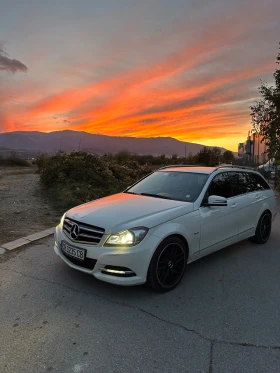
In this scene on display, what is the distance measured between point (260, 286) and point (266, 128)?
11.1 m

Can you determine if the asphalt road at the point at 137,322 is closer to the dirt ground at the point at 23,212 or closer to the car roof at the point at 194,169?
the car roof at the point at 194,169

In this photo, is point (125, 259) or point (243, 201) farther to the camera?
point (243, 201)

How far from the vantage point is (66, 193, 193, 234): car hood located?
3.65 meters

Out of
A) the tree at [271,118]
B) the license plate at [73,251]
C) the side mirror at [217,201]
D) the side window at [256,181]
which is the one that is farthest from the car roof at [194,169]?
the tree at [271,118]

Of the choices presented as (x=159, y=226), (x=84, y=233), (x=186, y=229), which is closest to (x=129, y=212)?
(x=159, y=226)

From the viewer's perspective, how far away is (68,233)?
4020 mm

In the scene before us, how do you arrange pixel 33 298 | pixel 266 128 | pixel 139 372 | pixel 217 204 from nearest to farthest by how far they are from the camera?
pixel 139 372
pixel 33 298
pixel 217 204
pixel 266 128

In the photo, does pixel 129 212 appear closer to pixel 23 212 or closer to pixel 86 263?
pixel 86 263

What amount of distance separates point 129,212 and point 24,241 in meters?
2.71

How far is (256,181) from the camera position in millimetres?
6184

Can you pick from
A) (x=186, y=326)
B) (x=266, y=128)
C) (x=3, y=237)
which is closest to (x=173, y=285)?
(x=186, y=326)

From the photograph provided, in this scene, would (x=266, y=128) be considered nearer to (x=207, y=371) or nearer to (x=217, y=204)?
(x=217, y=204)

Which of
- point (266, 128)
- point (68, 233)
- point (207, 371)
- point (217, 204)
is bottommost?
point (207, 371)

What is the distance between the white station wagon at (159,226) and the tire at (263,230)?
0.93 ft
